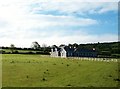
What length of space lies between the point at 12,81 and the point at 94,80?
11.1 m

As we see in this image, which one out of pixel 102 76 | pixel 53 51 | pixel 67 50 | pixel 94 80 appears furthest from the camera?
pixel 53 51

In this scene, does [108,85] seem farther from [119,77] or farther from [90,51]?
[90,51]

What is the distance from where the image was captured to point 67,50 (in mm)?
151500

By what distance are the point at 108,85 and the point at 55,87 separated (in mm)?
6515

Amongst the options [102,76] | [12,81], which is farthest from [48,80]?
[102,76]

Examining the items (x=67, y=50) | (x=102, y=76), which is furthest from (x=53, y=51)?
(x=102, y=76)

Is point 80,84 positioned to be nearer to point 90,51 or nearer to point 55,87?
point 55,87

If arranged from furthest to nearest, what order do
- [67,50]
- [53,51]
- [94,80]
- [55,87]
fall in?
1. [53,51]
2. [67,50]
3. [94,80]
4. [55,87]

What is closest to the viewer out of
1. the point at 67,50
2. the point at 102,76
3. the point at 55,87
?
the point at 55,87

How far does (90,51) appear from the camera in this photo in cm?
15762

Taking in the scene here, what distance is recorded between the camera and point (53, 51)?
17412 cm

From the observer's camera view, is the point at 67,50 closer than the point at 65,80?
No

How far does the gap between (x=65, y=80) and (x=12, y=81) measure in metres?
7.17

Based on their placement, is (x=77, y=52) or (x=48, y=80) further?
(x=77, y=52)
